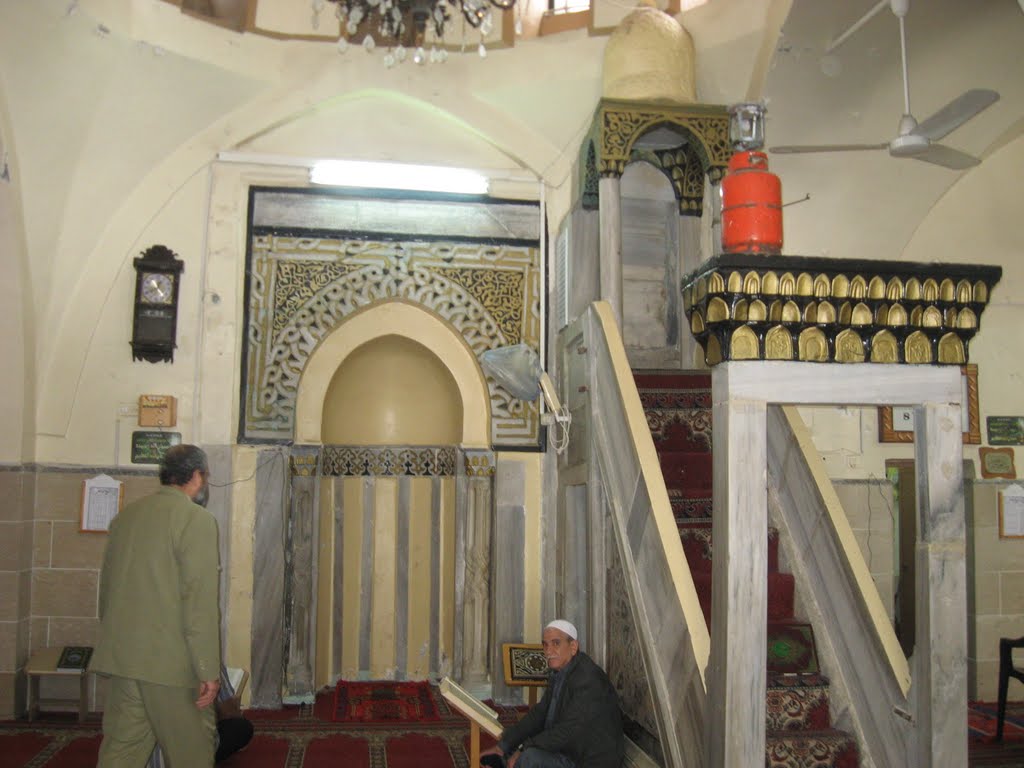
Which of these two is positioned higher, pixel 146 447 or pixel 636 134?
pixel 636 134

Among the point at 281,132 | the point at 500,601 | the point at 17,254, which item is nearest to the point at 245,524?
the point at 500,601

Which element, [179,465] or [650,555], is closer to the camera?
[650,555]

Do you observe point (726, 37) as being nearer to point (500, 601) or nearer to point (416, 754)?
point (500, 601)

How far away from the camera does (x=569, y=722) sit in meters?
3.30

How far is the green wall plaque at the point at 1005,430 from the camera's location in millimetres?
6117

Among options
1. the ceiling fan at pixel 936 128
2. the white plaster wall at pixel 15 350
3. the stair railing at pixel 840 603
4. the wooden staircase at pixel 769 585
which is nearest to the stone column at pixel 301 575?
the white plaster wall at pixel 15 350

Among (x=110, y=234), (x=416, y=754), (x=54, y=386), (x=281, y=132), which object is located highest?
(x=281, y=132)

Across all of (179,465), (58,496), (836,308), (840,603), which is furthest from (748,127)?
(58,496)

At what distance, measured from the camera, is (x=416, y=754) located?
14.8ft

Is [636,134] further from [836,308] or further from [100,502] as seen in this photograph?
[100,502]

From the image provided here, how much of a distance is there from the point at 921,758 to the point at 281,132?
4867mm

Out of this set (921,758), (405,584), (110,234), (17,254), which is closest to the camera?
A: (921,758)

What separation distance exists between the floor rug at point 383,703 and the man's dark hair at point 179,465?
2.34 m

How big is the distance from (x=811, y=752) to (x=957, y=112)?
2.81 metres
